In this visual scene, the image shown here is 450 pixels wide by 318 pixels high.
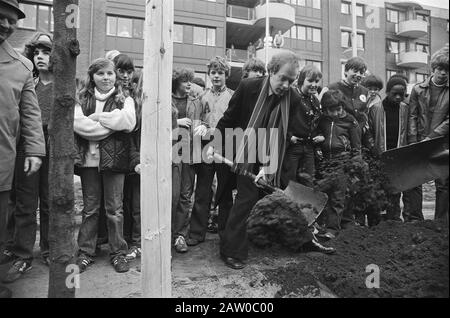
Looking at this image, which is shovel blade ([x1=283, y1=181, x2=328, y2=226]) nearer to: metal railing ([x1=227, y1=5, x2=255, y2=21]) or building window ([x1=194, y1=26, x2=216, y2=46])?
building window ([x1=194, y1=26, x2=216, y2=46])

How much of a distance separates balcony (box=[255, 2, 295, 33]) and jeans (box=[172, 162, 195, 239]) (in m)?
5.85

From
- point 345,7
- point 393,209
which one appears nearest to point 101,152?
point 393,209

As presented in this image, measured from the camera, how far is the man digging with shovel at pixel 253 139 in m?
3.18

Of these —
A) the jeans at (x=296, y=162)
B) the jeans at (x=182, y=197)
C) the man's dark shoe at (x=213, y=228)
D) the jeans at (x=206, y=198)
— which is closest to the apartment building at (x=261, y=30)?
the jeans at (x=296, y=162)

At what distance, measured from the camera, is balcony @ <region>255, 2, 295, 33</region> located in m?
8.70

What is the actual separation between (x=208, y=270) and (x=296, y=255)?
87 centimetres

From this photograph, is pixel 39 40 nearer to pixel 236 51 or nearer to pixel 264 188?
pixel 264 188

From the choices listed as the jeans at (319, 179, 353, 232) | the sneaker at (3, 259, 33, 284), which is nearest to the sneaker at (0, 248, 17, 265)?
the sneaker at (3, 259, 33, 284)

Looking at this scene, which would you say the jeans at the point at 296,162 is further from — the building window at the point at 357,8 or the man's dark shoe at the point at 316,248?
the building window at the point at 357,8

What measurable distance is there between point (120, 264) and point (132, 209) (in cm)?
76

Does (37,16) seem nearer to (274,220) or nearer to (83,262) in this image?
(83,262)

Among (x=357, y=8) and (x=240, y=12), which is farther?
(x=240, y=12)

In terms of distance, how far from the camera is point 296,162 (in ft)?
12.6
